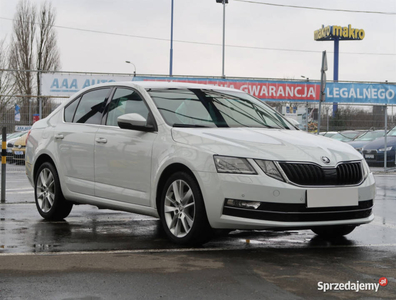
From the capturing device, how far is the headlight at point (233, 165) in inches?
228

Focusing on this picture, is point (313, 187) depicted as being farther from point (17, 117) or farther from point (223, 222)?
point (17, 117)

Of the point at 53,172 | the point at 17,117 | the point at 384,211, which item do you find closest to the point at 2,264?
the point at 53,172

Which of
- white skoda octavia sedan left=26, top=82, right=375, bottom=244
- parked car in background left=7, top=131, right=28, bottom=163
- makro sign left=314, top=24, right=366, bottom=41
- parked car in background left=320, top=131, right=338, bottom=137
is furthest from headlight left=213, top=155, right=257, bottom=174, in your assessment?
makro sign left=314, top=24, right=366, bottom=41

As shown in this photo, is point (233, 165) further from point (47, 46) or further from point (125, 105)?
point (47, 46)

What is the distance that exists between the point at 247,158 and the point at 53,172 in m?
3.07

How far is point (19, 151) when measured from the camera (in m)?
23.1

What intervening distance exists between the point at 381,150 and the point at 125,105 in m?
16.5

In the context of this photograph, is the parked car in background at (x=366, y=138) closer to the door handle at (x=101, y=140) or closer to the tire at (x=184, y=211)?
the door handle at (x=101, y=140)

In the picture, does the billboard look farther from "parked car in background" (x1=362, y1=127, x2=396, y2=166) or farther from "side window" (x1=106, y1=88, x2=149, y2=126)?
"side window" (x1=106, y1=88, x2=149, y2=126)

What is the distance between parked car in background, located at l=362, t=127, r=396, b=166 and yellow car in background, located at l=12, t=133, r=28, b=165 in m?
11.5

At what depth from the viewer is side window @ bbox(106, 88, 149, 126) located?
278 inches

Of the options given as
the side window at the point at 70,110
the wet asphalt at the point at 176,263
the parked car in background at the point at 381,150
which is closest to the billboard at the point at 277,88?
the parked car in background at the point at 381,150

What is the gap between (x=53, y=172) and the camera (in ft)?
26.3

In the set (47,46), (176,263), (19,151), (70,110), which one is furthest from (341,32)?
(176,263)
